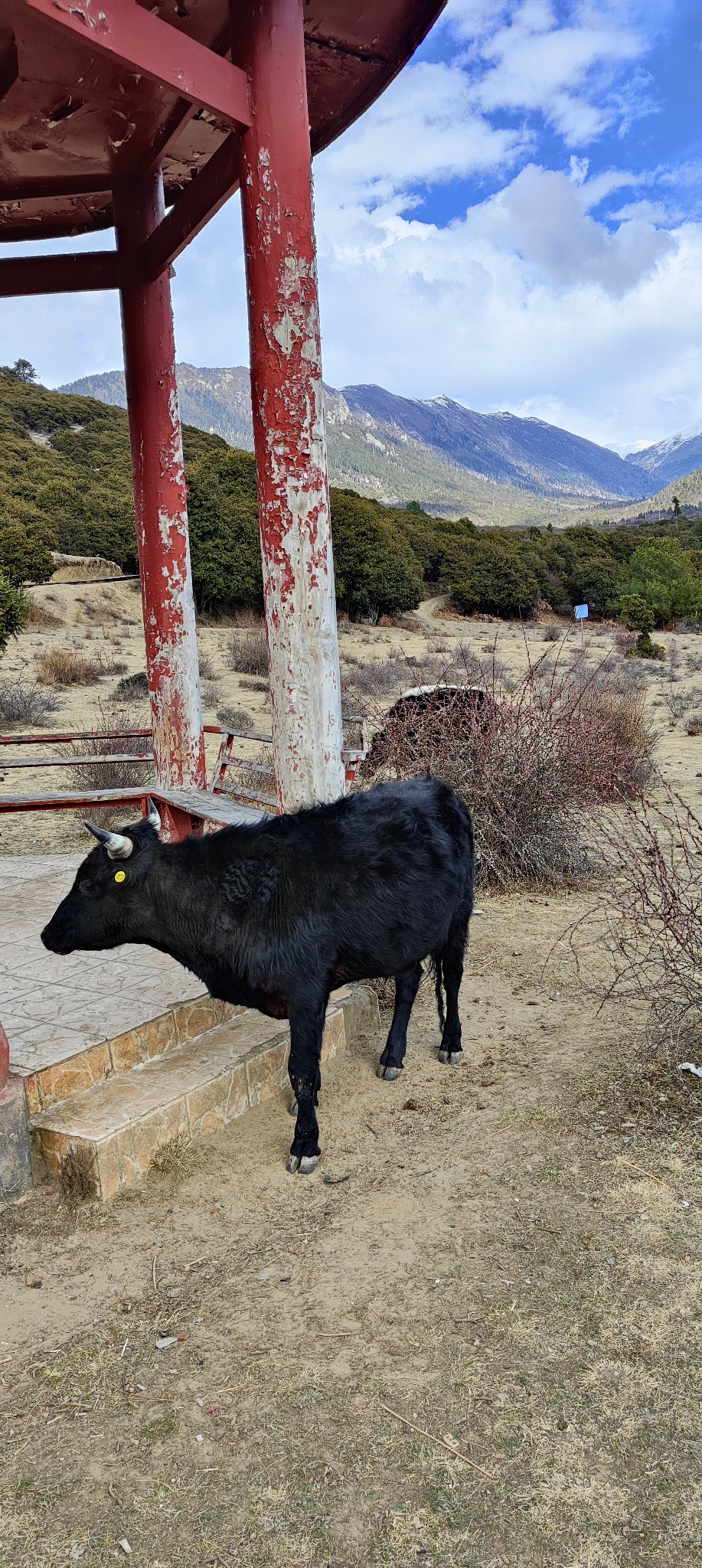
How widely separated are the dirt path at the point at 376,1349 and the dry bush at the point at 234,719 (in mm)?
10447

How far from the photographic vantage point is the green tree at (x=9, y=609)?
39.2ft

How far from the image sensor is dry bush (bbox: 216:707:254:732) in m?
14.6

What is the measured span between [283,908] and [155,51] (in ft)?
10.4

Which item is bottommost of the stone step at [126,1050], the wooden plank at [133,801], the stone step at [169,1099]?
the stone step at [169,1099]

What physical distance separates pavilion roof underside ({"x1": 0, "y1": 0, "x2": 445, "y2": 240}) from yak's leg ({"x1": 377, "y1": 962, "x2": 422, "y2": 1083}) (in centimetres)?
377

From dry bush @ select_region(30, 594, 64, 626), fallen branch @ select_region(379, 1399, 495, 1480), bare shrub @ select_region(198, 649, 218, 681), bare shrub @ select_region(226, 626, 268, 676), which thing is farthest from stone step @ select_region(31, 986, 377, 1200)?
dry bush @ select_region(30, 594, 64, 626)

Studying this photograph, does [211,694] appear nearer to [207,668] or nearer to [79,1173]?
[207,668]

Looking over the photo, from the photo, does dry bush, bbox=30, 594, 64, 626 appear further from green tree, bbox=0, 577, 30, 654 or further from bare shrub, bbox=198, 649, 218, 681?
green tree, bbox=0, 577, 30, 654

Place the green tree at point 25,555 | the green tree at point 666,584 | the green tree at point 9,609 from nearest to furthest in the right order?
1. the green tree at point 9,609
2. the green tree at point 25,555
3. the green tree at point 666,584

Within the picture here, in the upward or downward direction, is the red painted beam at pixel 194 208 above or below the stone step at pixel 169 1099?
above

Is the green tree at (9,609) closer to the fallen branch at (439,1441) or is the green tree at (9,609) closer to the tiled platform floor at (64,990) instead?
the tiled platform floor at (64,990)

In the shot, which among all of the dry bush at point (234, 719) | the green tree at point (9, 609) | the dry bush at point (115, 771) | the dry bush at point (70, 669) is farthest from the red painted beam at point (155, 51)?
the dry bush at point (70, 669)

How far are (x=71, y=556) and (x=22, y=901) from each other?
25734mm

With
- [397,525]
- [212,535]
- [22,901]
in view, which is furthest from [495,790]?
[397,525]
